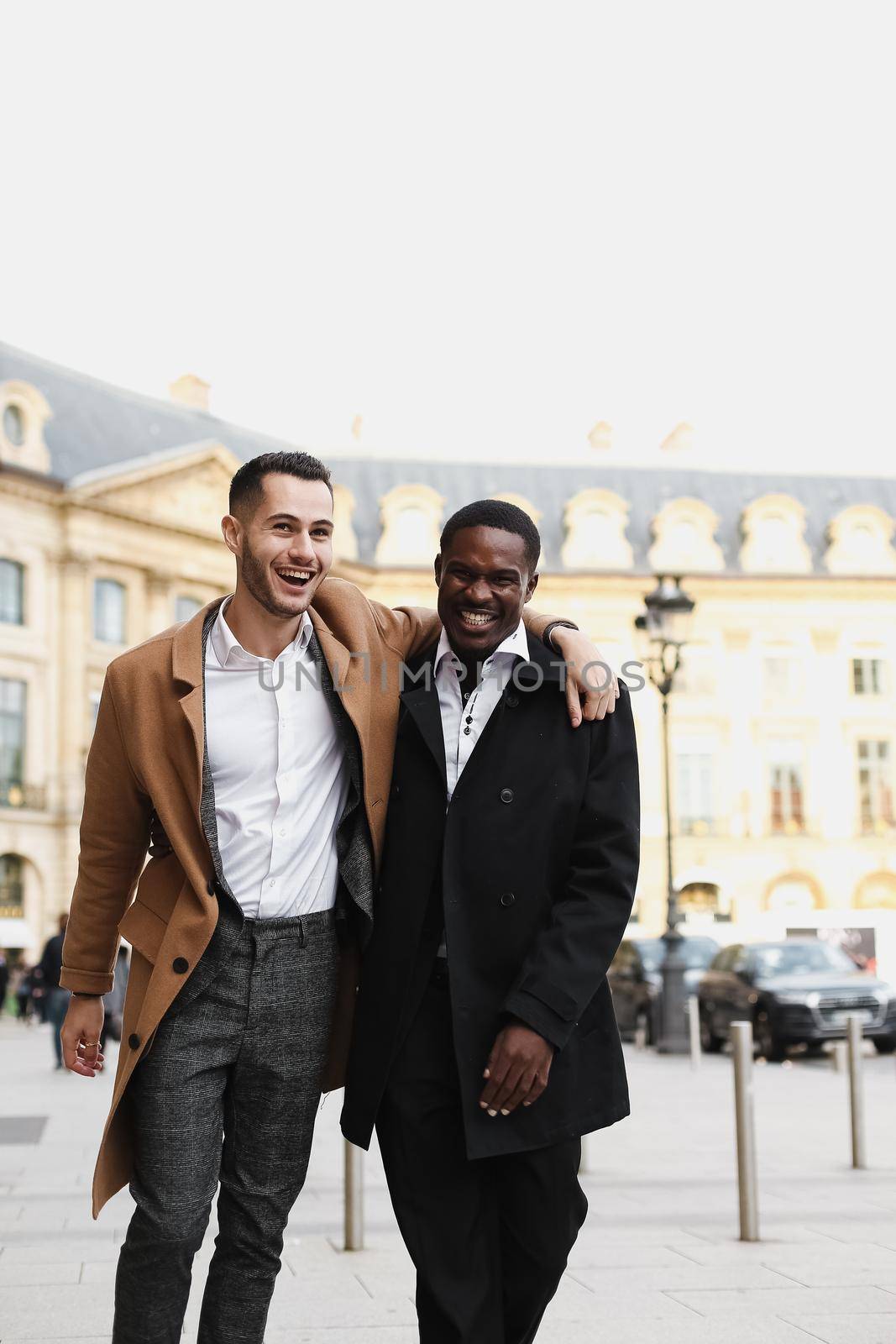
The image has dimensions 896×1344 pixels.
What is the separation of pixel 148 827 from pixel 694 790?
156 ft

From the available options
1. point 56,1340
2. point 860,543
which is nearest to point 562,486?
point 860,543

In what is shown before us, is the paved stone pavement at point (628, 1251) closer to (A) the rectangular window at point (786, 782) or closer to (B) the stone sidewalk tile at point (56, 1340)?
(B) the stone sidewalk tile at point (56, 1340)

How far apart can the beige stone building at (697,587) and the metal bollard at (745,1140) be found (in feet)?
124

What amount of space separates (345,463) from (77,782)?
15685 millimetres

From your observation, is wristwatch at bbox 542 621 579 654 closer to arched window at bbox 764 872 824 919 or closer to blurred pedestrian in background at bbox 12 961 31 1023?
blurred pedestrian in background at bbox 12 961 31 1023

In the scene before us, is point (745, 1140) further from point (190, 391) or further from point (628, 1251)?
point (190, 391)

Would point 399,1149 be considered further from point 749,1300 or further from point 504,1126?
point 749,1300

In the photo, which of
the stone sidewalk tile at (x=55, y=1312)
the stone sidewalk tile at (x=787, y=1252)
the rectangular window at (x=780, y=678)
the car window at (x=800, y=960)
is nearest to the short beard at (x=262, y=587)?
the stone sidewalk tile at (x=55, y=1312)

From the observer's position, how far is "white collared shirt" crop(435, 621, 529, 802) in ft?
11.8

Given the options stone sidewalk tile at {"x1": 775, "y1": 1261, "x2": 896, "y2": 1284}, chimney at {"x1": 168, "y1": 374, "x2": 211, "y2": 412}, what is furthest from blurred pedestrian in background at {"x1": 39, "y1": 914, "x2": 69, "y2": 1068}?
chimney at {"x1": 168, "y1": 374, "x2": 211, "y2": 412}

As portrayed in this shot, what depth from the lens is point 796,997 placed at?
18688 mm

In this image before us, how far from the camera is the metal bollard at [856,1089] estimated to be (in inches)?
350

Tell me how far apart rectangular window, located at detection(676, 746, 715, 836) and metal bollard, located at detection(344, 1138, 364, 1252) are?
144 feet

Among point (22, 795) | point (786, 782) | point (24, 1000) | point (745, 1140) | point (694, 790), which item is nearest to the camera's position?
point (745, 1140)
